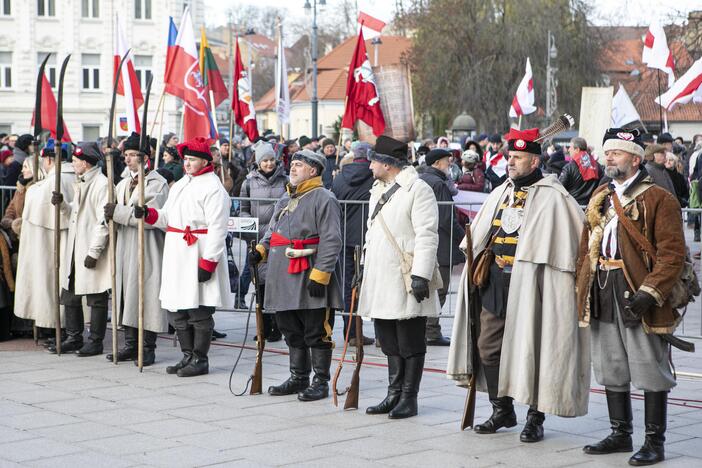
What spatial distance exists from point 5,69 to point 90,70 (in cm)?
426

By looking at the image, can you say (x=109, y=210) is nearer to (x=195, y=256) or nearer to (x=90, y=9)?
(x=195, y=256)

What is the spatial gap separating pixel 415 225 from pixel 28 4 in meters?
56.6

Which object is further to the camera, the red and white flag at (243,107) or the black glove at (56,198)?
the red and white flag at (243,107)

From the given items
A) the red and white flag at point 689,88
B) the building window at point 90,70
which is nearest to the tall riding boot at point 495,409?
the red and white flag at point 689,88

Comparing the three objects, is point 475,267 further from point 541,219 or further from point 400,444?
point 400,444

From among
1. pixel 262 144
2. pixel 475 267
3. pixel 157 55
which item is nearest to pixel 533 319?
pixel 475 267

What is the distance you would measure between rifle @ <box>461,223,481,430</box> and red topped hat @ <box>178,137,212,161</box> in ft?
9.75

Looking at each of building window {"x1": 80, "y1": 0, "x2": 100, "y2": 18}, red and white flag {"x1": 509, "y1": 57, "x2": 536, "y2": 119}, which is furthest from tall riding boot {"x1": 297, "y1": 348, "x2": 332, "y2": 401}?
building window {"x1": 80, "y1": 0, "x2": 100, "y2": 18}

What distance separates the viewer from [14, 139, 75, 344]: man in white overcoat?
11453 millimetres

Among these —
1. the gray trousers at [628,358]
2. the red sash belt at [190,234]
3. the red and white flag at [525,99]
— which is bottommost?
the gray trousers at [628,358]

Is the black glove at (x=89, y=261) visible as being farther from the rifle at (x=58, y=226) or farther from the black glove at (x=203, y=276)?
the black glove at (x=203, y=276)

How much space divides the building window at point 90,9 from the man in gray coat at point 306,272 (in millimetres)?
55622

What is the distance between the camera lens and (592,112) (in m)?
19.1

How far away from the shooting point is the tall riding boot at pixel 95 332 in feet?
36.2
